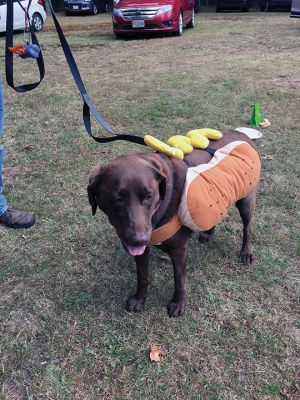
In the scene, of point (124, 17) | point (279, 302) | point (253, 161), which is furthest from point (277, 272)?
point (124, 17)

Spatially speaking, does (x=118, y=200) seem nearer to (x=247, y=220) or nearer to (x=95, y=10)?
(x=247, y=220)

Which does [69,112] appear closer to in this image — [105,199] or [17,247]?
[17,247]

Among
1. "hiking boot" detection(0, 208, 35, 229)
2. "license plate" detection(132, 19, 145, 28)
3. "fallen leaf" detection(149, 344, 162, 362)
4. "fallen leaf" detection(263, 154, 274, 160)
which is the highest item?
"license plate" detection(132, 19, 145, 28)

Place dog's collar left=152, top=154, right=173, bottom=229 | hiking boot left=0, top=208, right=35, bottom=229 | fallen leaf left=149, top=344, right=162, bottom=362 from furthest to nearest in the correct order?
hiking boot left=0, top=208, right=35, bottom=229, fallen leaf left=149, top=344, right=162, bottom=362, dog's collar left=152, top=154, right=173, bottom=229

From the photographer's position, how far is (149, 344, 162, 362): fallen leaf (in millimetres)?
2256

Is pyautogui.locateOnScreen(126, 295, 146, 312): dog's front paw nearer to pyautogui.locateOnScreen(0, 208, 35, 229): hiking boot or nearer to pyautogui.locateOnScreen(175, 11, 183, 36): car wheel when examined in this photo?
pyautogui.locateOnScreen(0, 208, 35, 229): hiking boot

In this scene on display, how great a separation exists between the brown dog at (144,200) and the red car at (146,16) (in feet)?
31.1

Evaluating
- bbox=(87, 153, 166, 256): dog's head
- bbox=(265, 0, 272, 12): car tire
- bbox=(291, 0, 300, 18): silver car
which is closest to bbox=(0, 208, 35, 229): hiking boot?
bbox=(87, 153, 166, 256): dog's head

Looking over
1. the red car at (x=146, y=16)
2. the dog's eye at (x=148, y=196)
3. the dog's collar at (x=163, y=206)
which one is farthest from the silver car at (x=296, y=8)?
the dog's eye at (x=148, y=196)

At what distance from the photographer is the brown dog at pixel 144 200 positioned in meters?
1.90

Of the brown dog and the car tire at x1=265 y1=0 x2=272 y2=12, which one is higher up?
the brown dog

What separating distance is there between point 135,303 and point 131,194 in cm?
96

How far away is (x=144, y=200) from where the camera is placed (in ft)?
Result: 6.33

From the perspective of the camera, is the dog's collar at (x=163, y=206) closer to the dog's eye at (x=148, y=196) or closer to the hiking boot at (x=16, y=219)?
the dog's eye at (x=148, y=196)
